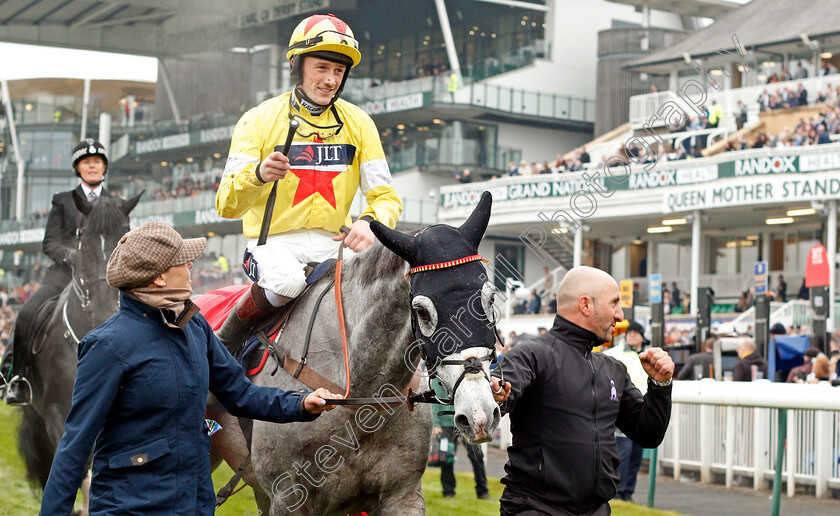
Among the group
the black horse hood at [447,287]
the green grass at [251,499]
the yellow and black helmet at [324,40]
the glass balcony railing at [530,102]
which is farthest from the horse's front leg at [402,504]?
the glass balcony railing at [530,102]

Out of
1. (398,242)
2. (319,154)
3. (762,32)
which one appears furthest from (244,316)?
(762,32)

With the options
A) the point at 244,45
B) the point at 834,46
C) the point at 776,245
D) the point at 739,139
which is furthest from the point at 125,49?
the point at 834,46

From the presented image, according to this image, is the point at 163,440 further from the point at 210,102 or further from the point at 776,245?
the point at 776,245

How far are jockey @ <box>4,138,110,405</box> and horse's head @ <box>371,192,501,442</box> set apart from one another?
4066mm

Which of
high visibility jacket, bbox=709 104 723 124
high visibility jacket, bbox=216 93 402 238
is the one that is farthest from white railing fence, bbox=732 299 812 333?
high visibility jacket, bbox=216 93 402 238

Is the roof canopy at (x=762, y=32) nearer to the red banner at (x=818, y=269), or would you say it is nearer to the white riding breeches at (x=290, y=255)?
the red banner at (x=818, y=269)

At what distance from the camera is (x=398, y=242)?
131 inches

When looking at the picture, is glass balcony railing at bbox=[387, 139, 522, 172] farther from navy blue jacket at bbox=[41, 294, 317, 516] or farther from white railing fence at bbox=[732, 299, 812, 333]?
navy blue jacket at bbox=[41, 294, 317, 516]

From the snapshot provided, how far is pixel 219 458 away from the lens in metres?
4.76

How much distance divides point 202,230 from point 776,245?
15003 millimetres

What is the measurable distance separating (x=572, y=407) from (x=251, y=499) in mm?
5347

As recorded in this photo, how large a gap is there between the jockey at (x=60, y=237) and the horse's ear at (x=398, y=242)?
393cm

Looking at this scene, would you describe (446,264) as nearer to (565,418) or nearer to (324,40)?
(565,418)

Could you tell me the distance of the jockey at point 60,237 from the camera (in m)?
6.84
